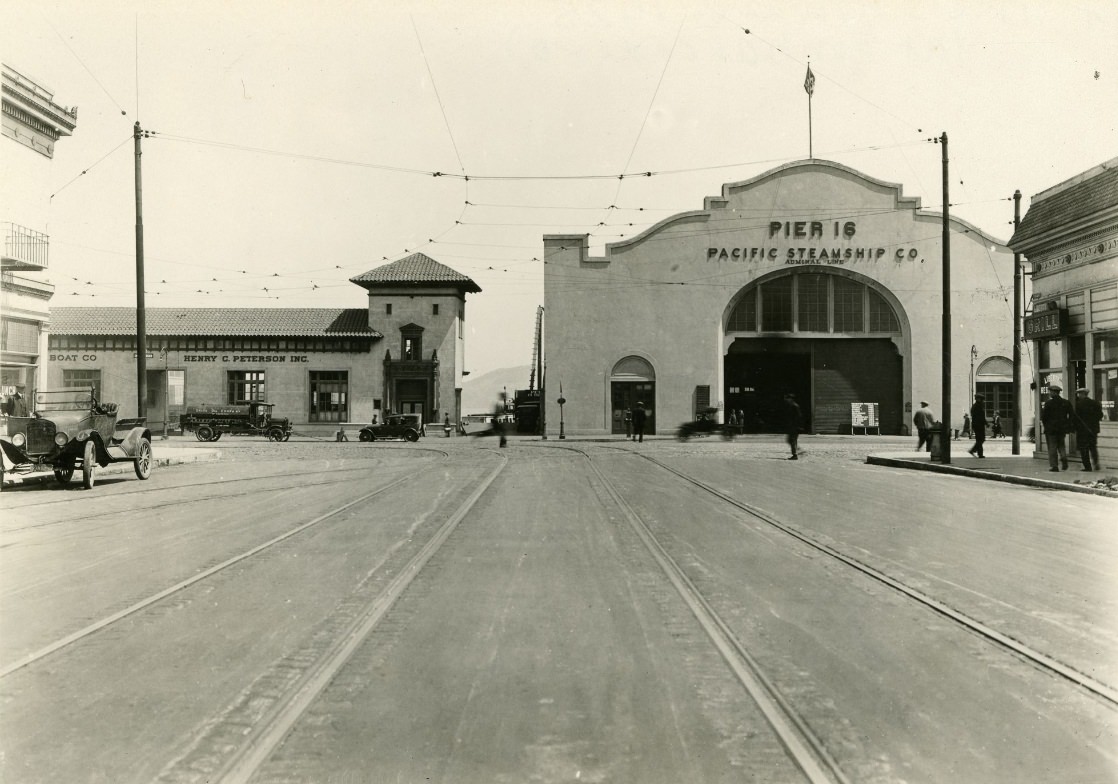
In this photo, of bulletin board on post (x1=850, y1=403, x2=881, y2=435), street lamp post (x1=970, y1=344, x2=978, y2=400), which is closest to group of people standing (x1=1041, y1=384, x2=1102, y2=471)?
bulletin board on post (x1=850, y1=403, x2=881, y2=435)

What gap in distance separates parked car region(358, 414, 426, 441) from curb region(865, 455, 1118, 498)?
20.4m

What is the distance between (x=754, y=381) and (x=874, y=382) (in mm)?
5474

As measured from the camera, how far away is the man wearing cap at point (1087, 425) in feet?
50.0

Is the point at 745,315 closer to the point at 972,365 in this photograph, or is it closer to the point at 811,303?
the point at 811,303

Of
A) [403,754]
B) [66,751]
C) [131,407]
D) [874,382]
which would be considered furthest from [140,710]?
[131,407]

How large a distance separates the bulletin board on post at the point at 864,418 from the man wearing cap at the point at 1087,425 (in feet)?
76.7

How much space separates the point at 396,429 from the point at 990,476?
1000 inches

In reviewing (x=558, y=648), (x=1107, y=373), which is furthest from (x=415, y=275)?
(x=558, y=648)

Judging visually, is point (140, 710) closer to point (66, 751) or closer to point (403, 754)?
point (66, 751)

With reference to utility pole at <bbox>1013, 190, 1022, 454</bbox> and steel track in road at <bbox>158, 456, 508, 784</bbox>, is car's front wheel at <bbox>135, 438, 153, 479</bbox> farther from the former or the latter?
utility pole at <bbox>1013, 190, 1022, 454</bbox>

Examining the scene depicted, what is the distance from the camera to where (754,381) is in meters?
40.0

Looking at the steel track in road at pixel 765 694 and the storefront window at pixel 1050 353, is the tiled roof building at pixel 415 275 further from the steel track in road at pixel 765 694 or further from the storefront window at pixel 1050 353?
the steel track in road at pixel 765 694

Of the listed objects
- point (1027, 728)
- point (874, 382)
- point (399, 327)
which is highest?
point (399, 327)

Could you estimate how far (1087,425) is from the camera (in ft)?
50.4
